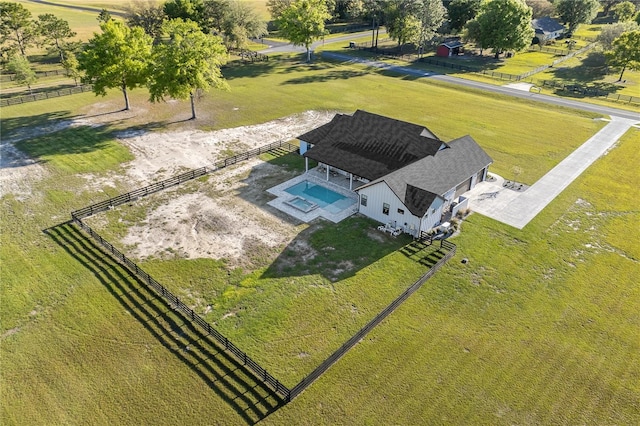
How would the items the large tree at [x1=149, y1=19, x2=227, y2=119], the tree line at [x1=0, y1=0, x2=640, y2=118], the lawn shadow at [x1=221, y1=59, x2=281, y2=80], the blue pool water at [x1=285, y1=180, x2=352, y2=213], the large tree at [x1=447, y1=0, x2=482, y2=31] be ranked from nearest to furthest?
1. the blue pool water at [x1=285, y1=180, x2=352, y2=213]
2. the large tree at [x1=149, y1=19, x2=227, y2=119]
3. the tree line at [x1=0, y1=0, x2=640, y2=118]
4. the lawn shadow at [x1=221, y1=59, x2=281, y2=80]
5. the large tree at [x1=447, y1=0, x2=482, y2=31]

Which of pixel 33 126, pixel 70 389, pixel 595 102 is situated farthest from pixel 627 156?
pixel 33 126

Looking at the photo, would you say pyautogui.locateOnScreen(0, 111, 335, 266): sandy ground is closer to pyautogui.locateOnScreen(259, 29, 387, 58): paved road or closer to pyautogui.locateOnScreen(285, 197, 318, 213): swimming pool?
pyautogui.locateOnScreen(285, 197, 318, 213): swimming pool

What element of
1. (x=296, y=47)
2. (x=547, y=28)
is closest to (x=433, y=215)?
(x=296, y=47)

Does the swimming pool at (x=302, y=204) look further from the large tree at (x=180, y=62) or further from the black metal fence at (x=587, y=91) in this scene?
the black metal fence at (x=587, y=91)

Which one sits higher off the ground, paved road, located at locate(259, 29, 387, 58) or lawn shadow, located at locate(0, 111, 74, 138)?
paved road, located at locate(259, 29, 387, 58)

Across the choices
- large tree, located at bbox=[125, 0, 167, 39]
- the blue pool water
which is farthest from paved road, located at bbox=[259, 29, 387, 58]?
the blue pool water

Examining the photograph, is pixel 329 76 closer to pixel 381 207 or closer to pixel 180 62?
pixel 180 62
